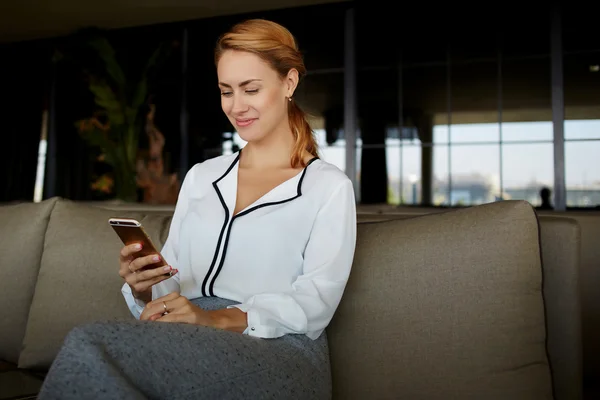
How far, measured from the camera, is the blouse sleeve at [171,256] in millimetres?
1133

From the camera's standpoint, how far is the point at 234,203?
1159 mm

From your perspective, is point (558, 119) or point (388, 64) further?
point (388, 64)

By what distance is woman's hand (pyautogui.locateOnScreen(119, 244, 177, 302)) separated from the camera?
0.99 m

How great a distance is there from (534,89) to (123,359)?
6.50 metres

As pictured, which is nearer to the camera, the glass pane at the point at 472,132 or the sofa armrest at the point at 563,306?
the sofa armrest at the point at 563,306

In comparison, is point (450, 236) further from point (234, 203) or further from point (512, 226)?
point (234, 203)

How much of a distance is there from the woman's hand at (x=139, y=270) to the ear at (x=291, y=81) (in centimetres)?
46

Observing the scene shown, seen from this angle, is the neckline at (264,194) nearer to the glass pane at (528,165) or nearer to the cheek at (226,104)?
the cheek at (226,104)

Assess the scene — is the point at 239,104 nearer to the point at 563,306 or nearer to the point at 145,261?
the point at 145,261

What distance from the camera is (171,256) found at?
1.22 metres

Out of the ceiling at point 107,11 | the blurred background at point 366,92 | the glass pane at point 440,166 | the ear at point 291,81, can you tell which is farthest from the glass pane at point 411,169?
the ear at point 291,81

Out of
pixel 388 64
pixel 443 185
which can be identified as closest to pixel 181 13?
pixel 388 64

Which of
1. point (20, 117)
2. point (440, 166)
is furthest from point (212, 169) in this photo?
point (20, 117)

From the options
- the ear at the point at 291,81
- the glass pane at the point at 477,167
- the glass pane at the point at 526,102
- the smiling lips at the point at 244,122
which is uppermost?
the glass pane at the point at 526,102
